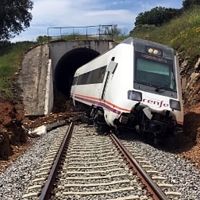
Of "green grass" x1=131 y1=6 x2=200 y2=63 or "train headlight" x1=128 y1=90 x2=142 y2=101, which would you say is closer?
"train headlight" x1=128 y1=90 x2=142 y2=101

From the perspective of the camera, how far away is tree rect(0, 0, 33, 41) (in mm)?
44469

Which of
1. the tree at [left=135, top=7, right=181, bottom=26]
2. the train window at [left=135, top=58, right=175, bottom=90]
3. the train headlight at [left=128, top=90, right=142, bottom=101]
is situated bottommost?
the train headlight at [left=128, top=90, right=142, bottom=101]

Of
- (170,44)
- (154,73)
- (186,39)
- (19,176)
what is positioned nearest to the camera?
(19,176)

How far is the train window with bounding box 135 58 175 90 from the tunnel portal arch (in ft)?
75.4

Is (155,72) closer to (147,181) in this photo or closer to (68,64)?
(147,181)

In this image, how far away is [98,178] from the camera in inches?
333

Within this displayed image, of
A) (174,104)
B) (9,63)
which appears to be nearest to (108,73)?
(174,104)

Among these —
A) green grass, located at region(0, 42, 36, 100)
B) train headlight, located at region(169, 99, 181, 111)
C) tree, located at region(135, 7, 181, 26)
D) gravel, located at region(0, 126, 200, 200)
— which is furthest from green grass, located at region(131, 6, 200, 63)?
tree, located at region(135, 7, 181, 26)

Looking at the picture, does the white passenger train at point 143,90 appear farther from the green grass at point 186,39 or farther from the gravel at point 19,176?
the green grass at point 186,39

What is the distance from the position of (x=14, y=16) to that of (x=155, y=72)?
110 ft

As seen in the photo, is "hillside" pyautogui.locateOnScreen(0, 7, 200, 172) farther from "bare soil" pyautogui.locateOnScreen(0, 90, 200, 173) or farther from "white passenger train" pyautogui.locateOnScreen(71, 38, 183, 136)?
"white passenger train" pyautogui.locateOnScreen(71, 38, 183, 136)

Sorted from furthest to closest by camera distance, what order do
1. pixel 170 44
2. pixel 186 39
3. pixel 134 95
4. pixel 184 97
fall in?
pixel 170 44
pixel 186 39
pixel 184 97
pixel 134 95

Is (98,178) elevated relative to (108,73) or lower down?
lower down

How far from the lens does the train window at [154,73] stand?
14062 mm
